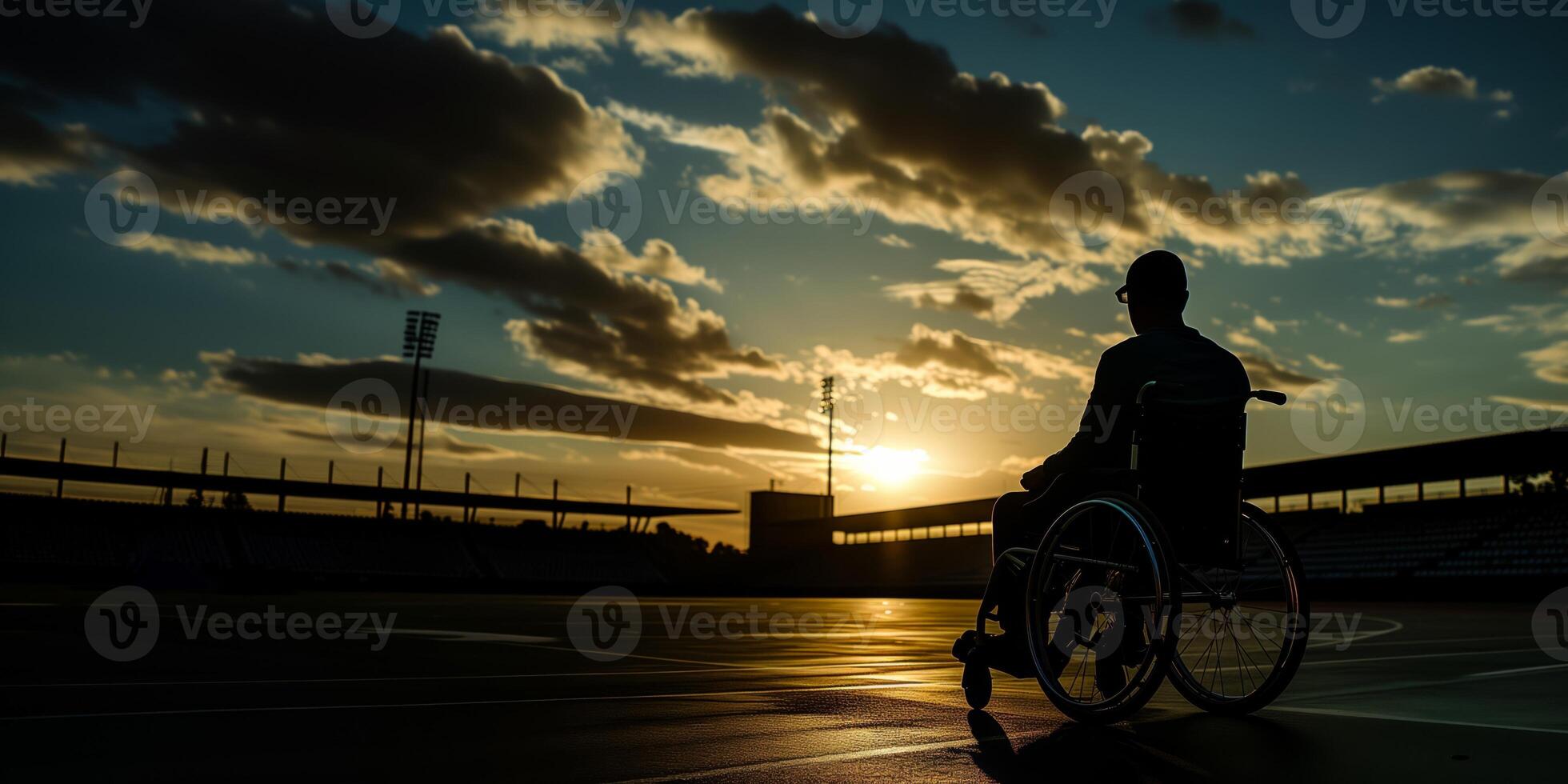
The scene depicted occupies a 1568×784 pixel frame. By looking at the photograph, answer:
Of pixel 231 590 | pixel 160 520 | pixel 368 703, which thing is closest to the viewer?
pixel 368 703

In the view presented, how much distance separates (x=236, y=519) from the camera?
170ft

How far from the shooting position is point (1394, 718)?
376 centimetres

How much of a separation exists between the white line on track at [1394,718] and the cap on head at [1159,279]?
155 centimetres

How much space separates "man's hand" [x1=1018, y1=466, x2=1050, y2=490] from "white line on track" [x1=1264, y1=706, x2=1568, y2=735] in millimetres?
1195

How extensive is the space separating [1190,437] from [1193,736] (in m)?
0.95

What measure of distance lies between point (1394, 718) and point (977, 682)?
4.65 feet

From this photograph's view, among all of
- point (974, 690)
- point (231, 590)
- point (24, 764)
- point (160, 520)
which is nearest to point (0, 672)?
point (24, 764)

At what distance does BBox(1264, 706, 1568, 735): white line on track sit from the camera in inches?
138

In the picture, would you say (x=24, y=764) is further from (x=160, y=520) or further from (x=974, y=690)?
(x=160, y=520)
